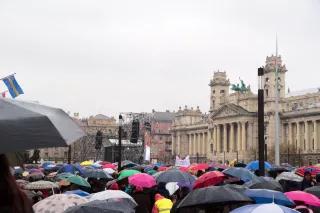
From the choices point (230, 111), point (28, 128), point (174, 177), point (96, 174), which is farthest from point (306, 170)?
point (230, 111)

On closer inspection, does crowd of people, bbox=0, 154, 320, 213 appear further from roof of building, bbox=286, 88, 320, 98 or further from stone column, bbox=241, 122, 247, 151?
roof of building, bbox=286, 88, 320, 98

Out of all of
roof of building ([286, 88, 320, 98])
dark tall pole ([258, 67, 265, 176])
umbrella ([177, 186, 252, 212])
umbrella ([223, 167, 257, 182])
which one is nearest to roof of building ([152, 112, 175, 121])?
roof of building ([286, 88, 320, 98])

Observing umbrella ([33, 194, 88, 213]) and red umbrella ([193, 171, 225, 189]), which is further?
red umbrella ([193, 171, 225, 189])

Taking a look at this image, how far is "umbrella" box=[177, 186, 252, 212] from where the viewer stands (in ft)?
24.4

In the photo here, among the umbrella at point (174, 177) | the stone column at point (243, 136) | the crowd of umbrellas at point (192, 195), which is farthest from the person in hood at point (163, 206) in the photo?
the stone column at point (243, 136)

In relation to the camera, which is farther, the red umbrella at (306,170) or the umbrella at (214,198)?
the red umbrella at (306,170)

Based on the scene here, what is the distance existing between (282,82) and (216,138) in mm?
20989

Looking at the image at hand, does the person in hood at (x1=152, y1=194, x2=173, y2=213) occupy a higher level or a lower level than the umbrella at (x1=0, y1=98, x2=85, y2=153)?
lower

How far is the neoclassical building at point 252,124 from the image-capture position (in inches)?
3900

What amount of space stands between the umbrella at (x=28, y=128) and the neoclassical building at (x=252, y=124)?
87848 millimetres

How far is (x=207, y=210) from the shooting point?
779 cm

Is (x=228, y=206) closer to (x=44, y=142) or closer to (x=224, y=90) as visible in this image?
(x=44, y=142)

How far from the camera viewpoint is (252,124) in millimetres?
110750

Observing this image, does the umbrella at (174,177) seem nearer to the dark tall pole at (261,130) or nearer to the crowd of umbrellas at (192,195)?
the crowd of umbrellas at (192,195)
